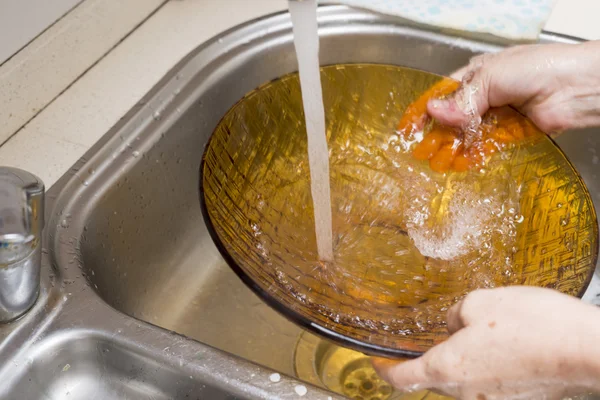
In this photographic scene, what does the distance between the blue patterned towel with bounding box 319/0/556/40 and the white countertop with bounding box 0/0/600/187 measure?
0.05 m

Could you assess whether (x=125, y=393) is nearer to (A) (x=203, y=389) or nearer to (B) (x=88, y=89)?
(A) (x=203, y=389)

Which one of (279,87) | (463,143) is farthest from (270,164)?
(463,143)

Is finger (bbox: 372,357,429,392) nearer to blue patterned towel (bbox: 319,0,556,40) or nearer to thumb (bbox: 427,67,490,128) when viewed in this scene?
thumb (bbox: 427,67,490,128)

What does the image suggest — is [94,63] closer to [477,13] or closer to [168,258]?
[168,258]

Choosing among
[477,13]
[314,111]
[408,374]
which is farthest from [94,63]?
[408,374]

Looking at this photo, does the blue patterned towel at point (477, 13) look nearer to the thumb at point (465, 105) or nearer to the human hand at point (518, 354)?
the thumb at point (465, 105)

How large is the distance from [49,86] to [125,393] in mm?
433

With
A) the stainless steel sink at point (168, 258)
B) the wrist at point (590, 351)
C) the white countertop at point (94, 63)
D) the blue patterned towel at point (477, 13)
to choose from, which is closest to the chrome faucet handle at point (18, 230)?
the stainless steel sink at point (168, 258)

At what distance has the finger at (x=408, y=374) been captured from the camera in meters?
0.50

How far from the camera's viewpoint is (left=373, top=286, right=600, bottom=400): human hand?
484 mm

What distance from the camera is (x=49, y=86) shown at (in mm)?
856

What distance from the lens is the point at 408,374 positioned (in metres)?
0.51

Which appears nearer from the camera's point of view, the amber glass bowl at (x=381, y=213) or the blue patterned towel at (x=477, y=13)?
the amber glass bowl at (x=381, y=213)

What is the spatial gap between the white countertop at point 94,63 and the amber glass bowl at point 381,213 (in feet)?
0.69
